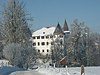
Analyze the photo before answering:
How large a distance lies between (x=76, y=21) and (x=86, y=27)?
2.90 meters

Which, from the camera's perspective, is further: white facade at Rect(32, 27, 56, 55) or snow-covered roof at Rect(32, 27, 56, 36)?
snow-covered roof at Rect(32, 27, 56, 36)

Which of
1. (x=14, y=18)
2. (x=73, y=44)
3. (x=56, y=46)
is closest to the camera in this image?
(x=14, y=18)

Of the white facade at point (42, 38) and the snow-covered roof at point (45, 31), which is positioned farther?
the snow-covered roof at point (45, 31)

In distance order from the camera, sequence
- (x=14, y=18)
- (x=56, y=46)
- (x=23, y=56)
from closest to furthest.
Result: 1. (x=23, y=56)
2. (x=14, y=18)
3. (x=56, y=46)

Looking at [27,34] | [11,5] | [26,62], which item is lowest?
[26,62]

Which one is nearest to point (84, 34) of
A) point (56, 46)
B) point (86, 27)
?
point (86, 27)

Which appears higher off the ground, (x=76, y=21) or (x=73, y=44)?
(x=76, y=21)

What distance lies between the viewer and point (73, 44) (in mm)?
77125

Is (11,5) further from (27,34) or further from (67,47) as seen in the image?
(67,47)

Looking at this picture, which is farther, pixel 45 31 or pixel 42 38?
pixel 45 31

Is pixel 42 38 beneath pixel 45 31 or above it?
beneath

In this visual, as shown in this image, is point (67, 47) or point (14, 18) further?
point (67, 47)

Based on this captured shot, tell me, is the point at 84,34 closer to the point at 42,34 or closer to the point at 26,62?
the point at 26,62

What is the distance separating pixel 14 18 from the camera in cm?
6338
